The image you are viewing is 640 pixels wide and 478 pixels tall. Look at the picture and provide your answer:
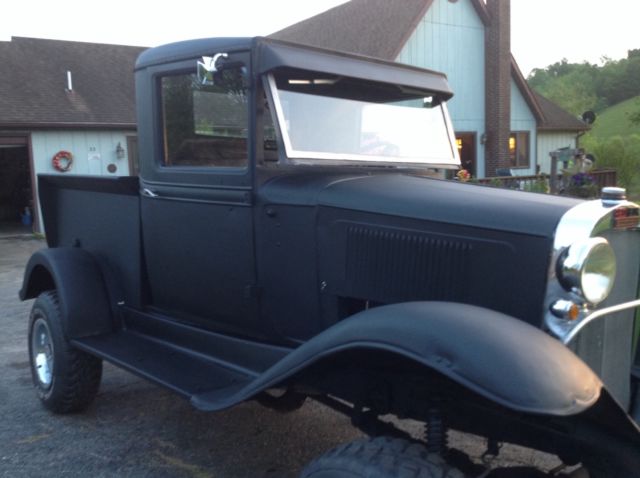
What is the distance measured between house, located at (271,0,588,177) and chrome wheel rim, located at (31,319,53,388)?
48.7 ft

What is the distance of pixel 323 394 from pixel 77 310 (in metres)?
1.73

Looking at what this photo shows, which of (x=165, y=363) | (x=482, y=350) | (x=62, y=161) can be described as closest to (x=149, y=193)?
(x=165, y=363)

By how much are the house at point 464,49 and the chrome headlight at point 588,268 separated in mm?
16230

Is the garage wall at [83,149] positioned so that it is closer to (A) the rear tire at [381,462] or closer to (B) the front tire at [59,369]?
(B) the front tire at [59,369]

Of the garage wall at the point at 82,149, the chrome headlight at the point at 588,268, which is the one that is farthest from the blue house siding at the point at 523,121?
the chrome headlight at the point at 588,268

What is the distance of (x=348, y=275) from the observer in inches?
114

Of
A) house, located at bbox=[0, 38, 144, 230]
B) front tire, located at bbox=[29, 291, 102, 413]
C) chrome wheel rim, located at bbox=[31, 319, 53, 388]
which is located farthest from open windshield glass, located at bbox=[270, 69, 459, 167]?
house, located at bbox=[0, 38, 144, 230]

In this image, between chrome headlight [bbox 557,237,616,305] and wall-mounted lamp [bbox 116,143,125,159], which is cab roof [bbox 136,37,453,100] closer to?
chrome headlight [bbox 557,237,616,305]

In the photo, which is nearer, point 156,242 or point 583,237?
point 583,237

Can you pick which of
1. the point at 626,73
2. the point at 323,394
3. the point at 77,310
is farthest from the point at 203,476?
the point at 626,73

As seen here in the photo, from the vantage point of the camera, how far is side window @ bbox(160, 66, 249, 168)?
127 inches

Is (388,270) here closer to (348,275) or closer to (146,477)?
(348,275)

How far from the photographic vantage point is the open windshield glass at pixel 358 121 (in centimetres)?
318

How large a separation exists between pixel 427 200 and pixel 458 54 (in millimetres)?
17821
